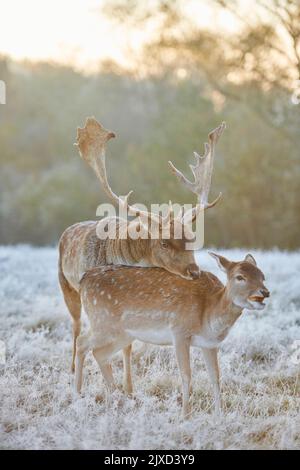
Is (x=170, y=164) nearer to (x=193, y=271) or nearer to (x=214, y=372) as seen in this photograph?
(x=193, y=271)

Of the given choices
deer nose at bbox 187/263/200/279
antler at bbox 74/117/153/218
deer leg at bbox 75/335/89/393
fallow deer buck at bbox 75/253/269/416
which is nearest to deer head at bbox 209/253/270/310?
fallow deer buck at bbox 75/253/269/416

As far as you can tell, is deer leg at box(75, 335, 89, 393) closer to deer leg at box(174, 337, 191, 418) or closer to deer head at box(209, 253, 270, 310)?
deer leg at box(174, 337, 191, 418)

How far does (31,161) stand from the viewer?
98.7ft

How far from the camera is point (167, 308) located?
569 cm

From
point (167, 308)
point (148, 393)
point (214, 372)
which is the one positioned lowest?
point (148, 393)

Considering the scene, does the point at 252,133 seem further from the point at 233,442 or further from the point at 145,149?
the point at 233,442

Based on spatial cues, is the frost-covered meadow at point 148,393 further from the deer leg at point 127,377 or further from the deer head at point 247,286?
the deer head at point 247,286

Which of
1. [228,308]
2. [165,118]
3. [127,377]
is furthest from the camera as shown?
[165,118]

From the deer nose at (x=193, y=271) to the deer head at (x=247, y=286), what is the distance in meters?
0.47

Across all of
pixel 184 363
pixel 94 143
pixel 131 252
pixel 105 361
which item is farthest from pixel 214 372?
pixel 94 143

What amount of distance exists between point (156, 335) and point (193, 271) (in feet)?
2.04

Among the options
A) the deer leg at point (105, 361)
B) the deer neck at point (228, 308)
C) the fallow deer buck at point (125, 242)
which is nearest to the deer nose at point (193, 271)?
the fallow deer buck at point (125, 242)

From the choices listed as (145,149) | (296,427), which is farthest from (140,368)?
(145,149)
